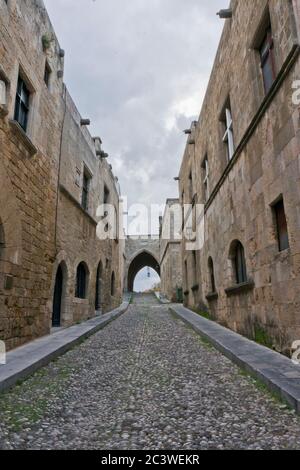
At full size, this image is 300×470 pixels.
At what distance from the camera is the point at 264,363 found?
3721 millimetres

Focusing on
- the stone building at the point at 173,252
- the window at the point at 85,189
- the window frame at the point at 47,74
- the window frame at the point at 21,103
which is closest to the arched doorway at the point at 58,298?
the window at the point at 85,189

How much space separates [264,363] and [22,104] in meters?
5.95

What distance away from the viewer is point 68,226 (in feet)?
27.0

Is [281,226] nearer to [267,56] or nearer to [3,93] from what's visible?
[267,56]

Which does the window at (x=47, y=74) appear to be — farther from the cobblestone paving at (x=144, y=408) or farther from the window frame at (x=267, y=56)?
the cobblestone paving at (x=144, y=408)

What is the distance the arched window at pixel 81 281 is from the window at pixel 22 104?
4.90 metres

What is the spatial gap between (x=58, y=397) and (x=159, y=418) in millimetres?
1141

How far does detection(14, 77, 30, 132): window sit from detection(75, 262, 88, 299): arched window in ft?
16.1

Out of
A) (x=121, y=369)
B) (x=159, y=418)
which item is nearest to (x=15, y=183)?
(x=121, y=369)

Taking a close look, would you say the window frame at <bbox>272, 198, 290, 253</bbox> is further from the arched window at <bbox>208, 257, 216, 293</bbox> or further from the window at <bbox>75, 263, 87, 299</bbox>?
the window at <bbox>75, 263, 87, 299</bbox>

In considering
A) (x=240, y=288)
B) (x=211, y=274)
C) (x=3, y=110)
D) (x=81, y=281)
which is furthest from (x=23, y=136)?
(x=211, y=274)

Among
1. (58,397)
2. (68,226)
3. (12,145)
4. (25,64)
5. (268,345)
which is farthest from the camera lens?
(68,226)
